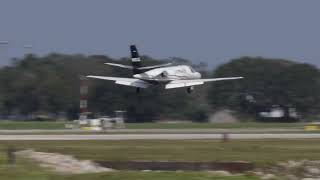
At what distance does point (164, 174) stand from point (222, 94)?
4845 inches

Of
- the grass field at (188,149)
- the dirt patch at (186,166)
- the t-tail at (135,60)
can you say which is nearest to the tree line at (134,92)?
the t-tail at (135,60)

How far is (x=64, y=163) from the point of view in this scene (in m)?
40.1

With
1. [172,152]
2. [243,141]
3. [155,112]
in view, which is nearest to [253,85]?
[155,112]

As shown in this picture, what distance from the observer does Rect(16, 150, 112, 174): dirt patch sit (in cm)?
3745

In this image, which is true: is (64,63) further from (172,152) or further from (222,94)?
(172,152)

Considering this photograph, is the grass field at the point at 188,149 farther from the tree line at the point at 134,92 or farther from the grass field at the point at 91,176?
the tree line at the point at 134,92

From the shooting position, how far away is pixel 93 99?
488 feet

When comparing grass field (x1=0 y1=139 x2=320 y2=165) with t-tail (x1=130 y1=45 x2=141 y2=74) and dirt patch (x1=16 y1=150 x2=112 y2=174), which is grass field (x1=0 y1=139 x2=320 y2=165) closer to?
dirt patch (x1=16 y1=150 x2=112 y2=174)

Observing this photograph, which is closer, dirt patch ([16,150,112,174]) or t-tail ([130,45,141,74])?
dirt patch ([16,150,112,174])

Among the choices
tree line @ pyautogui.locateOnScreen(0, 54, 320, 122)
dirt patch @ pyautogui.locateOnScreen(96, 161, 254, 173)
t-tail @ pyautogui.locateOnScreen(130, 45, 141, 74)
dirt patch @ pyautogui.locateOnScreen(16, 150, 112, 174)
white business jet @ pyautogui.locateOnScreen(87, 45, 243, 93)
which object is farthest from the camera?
tree line @ pyautogui.locateOnScreen(0, 54, 320, 122)

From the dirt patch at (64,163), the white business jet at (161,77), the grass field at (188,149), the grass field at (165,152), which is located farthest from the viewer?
the white business jet at (161,77)

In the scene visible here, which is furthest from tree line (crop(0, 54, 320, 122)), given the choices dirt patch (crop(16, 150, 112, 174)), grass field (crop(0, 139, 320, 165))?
dirt patch (crop(16, 150, 112, 174))

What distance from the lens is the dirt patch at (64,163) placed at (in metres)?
37.5

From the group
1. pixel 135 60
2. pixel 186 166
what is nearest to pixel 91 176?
pixel 186 166
